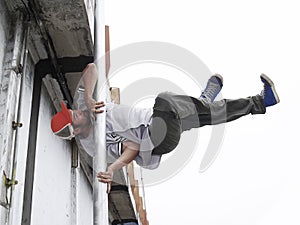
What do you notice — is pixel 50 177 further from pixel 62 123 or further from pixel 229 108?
pixel 229 108

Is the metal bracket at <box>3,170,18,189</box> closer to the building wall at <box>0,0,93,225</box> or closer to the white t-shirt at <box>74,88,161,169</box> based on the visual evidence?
the building wall at <box>0,0,93,225</box>

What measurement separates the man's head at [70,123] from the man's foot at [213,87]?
105 centimetres

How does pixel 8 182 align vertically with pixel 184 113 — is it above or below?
below

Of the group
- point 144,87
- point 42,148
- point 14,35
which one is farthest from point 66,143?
point 14,35

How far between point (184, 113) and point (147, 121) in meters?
0.30

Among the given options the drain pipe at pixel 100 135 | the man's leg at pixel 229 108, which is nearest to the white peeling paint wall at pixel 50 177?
the drain pipe at pixel 100 135

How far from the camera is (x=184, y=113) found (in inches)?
133

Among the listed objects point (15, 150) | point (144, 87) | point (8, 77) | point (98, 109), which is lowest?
point (15, 150)

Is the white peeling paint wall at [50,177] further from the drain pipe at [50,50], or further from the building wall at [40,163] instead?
the drain pipe at [50,50]

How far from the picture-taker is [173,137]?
331 centimetres

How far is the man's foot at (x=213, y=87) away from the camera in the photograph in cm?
365

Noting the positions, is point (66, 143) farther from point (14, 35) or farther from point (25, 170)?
point (14, 35)

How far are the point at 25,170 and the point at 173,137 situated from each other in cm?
111

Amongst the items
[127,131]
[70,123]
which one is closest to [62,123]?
[70,123]
